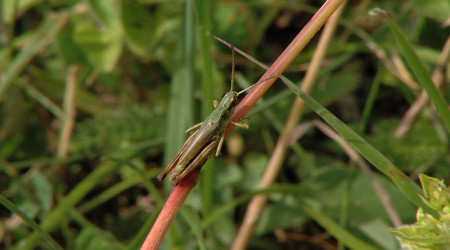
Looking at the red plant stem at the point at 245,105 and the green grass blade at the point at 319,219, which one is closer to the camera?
the red plant stem at the point at 245,105

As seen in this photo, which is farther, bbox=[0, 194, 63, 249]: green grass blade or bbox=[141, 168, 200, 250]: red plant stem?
bbox=[0, 194, 63, 249]: green grass blade

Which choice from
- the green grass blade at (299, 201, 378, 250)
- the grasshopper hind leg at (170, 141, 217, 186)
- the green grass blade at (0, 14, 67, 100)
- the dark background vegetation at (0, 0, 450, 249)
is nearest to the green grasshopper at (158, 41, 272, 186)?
the grasshopper hind leg at (170, 141, 217, 186)

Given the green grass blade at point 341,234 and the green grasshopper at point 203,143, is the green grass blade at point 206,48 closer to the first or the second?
the green grasshopper at point 203,143

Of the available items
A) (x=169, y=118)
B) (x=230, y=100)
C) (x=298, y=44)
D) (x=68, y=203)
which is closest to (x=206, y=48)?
(x=230, y=100)

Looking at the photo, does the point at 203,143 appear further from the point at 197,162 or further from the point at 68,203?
the point at 68,203

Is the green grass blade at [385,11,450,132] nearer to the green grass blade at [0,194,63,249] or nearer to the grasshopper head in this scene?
the grasshopper head

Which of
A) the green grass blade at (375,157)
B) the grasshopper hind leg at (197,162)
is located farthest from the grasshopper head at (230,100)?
the green grass blade at (375,157)
